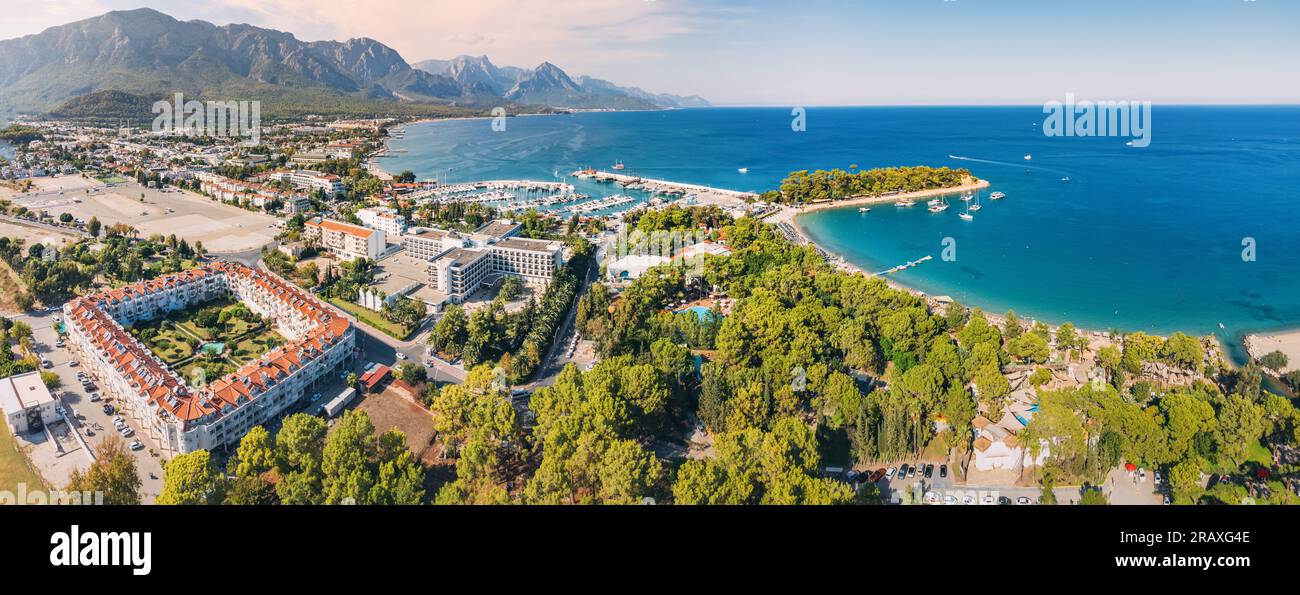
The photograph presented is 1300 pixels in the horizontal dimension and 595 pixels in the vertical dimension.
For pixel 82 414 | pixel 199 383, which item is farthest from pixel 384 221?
pixel 82 414

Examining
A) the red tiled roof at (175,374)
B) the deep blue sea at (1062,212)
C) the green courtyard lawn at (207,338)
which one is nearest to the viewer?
the red tiled roof at (175,374)

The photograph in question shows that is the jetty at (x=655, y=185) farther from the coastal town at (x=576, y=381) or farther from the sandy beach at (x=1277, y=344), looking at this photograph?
the sandy beach at (x=1277, y=344)

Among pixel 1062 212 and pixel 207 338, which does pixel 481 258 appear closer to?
pixel 207 338

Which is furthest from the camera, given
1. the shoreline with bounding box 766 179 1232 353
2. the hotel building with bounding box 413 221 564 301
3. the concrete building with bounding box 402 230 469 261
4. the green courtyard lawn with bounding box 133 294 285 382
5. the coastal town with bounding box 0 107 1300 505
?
the concrete building with bounding box 402 230 469 261

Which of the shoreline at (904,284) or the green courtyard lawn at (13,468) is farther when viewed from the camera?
the shoreline at (904,284)

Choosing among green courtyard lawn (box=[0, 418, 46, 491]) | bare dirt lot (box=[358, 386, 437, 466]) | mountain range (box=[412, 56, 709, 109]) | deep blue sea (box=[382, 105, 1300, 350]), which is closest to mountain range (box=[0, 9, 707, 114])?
mountain range (box=[412, 56, 709, 109])

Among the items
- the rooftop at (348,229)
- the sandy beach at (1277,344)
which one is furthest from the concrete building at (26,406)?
the sandy beach at (1277,344)

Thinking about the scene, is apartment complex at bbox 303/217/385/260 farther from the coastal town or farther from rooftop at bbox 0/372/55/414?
rooftop at bbox 0/372/55/414
